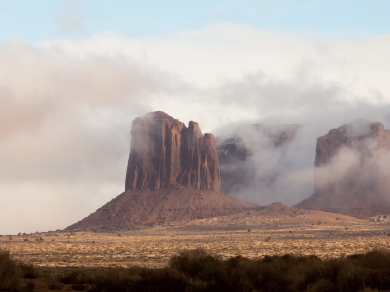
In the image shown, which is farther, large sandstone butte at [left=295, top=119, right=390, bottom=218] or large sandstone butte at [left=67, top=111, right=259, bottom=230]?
large sandstone butte at [left=295, top=119, right=390, bottom=218]

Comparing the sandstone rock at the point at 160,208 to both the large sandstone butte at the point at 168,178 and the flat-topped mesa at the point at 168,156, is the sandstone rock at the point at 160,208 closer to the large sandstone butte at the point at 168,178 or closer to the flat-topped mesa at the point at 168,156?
the large sandstone butte at the point at 168,178

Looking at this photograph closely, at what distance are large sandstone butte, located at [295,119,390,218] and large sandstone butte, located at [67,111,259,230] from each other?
28697mm

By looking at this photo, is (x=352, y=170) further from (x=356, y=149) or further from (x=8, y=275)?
(x=8, y=275)

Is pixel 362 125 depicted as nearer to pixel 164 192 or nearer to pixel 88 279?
pixel 164 192

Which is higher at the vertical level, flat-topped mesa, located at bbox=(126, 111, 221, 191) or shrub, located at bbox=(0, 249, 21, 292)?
flat-topped mesa, located at bbox=(126, 111, 221, 191)

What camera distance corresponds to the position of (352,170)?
159750 mm

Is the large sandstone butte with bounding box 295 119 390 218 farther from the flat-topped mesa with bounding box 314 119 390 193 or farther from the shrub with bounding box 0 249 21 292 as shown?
the shrub with bounding box 0 249 21 292

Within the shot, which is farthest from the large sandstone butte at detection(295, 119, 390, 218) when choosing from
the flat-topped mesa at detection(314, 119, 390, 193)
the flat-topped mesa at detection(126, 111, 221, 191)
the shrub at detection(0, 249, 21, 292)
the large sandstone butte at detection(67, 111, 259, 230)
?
the shrub at detection(0, 249, 21, 292)

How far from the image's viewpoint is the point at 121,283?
21.9 meters

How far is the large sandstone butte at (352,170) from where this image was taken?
150375mm

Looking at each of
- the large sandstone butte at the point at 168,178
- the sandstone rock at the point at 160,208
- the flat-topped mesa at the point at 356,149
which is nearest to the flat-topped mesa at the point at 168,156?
the large sandstone butte at the point at 168,178

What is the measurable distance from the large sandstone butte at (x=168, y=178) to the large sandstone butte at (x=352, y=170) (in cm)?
2870

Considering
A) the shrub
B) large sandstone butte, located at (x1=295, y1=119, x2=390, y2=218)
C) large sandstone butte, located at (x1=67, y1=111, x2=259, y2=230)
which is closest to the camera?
the shrub

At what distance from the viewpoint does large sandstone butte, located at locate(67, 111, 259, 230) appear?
137m
